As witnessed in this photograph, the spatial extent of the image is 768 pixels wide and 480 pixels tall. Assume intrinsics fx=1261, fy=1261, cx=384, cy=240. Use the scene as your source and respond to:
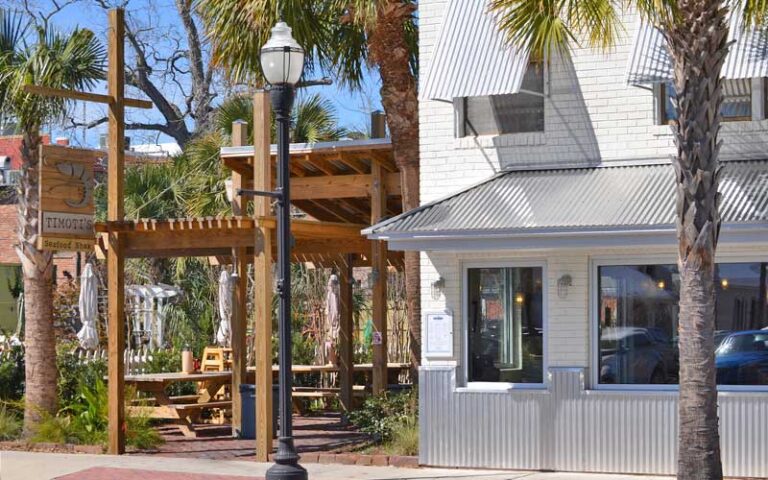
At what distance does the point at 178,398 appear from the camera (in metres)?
19.7

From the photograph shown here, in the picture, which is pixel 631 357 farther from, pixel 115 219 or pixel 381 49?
pixel 115 219

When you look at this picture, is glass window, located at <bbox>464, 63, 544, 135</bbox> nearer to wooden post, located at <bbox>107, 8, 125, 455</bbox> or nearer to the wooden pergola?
the wooden pergola

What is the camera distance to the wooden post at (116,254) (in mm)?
16484

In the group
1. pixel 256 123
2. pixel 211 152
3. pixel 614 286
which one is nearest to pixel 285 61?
pixel 256 123

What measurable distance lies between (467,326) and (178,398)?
21.3 feet

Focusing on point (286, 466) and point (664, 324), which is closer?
point (286, 466)

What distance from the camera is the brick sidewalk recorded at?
1639cm

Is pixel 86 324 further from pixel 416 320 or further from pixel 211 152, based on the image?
pixel 211 152

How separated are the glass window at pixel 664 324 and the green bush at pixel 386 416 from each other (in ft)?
8.87

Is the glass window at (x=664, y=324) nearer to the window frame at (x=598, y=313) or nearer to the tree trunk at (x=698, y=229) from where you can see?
the window frame at (x=598, y=313)

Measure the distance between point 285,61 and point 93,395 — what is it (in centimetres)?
769

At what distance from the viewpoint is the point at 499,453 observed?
1456 cm

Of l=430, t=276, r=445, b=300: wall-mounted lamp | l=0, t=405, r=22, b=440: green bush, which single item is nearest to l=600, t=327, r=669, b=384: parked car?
l=430, t=276, r=445, b=300: wall-mounted lamp

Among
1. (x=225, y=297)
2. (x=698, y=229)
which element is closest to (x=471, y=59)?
(x=698, y=229)
